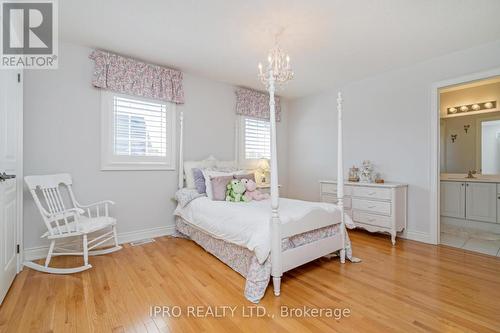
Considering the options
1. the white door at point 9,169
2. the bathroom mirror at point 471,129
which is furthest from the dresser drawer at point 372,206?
the white door at point 9,169

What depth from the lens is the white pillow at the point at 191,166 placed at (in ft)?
11.7

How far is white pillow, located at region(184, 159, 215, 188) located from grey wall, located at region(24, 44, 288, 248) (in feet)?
0.70

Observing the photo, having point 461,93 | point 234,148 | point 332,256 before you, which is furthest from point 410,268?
point 461,93

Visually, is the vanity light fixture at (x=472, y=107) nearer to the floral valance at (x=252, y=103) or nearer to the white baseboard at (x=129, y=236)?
the floral valance at (x=252, y=103)

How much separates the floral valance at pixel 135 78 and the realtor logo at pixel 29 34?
1.42 feet

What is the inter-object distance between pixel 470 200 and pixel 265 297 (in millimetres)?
4380

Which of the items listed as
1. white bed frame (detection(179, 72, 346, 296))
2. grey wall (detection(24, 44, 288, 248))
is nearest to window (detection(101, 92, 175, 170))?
grey wall (detection(24, 44, 288, 248))

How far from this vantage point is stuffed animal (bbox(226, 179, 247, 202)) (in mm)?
2943

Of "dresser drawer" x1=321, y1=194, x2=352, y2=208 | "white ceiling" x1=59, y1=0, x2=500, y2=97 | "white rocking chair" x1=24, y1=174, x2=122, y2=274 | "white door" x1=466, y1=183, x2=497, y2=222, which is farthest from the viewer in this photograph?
"white door" x1=466, y1=183, x2=497, y2=222

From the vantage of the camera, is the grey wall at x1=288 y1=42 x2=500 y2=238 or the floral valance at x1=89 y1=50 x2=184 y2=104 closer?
the floral valance at x1=89 y1=50 x2=184 y2=104

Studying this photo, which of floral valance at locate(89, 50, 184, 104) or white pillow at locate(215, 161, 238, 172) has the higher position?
floral valance at locate(89, 50, 184, 104)

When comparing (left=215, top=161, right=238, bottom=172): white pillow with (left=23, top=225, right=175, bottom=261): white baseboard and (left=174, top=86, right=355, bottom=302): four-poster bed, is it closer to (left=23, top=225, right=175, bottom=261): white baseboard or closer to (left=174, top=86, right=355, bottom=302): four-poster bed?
(left=174, top=86, right=355, bottom=302): four-poster bed

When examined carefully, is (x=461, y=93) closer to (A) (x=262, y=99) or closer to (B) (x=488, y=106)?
(B) (x=488, y=106)

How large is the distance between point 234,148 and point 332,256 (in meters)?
2.42
